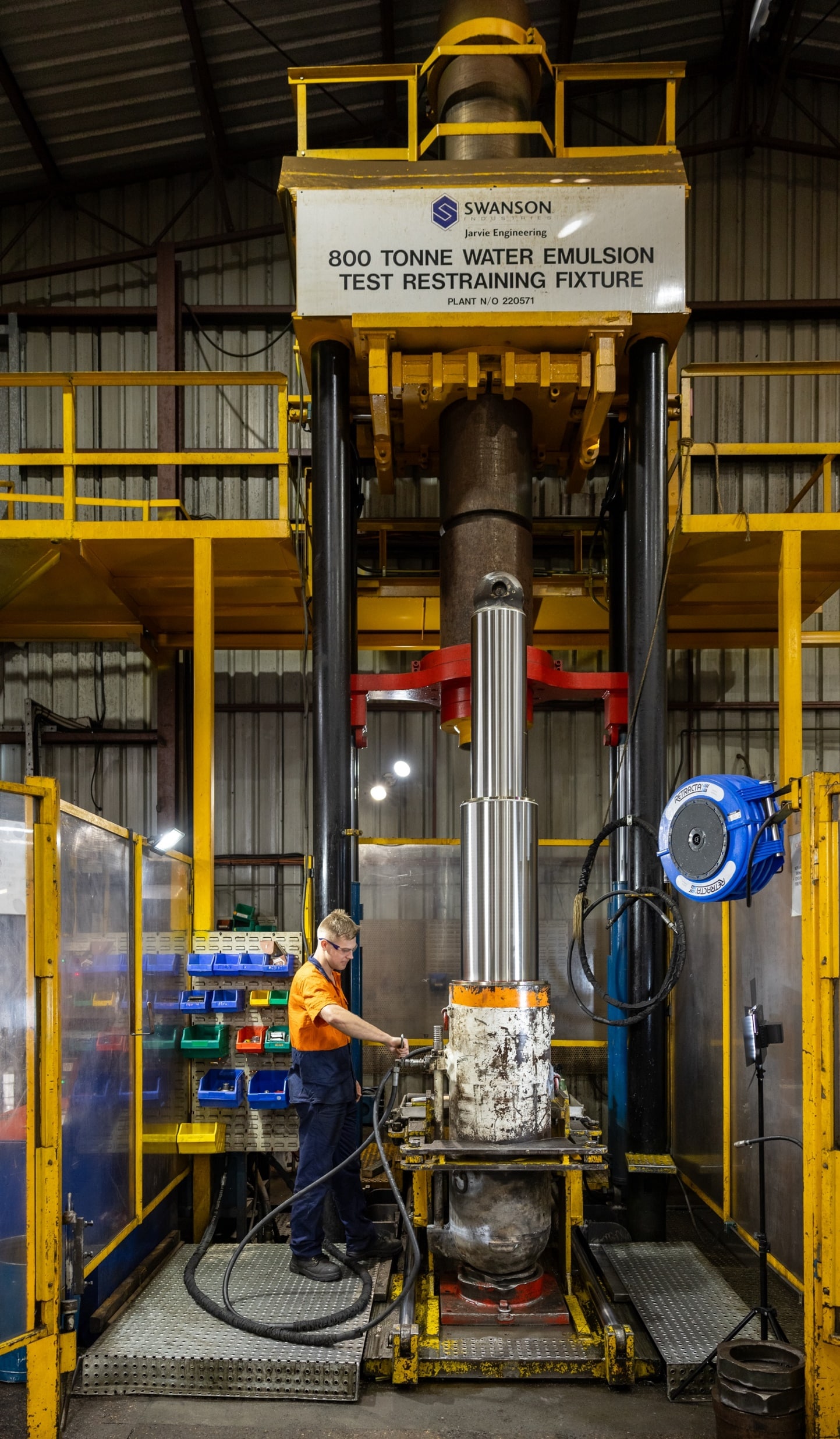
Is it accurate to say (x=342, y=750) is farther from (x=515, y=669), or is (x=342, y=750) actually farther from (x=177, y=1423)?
(x=177, y=1423)

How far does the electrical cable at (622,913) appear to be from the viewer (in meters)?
4.93

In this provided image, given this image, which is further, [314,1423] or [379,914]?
[379,914]

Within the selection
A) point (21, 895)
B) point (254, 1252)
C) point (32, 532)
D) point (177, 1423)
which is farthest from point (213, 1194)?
point (32, 532)

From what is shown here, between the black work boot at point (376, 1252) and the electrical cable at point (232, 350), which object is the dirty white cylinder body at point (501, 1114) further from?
the electrical cable at point (232, 350)

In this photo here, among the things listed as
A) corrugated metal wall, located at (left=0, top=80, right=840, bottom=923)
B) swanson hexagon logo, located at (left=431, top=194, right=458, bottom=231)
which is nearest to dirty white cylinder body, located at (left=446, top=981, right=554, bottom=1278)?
swanson hexagon logo, located at (left=431, top=194, right=458, bottom=231)

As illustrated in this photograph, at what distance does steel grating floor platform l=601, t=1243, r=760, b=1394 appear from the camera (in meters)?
4.36

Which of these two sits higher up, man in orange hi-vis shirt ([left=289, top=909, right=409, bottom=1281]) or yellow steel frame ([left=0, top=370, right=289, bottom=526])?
yellow steel frame ([left=0, top=370, right=289, bottom=526])

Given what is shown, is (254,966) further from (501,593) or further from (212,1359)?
(501,593)

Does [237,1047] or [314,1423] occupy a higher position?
[237,1047]

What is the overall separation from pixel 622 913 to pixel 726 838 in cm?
167

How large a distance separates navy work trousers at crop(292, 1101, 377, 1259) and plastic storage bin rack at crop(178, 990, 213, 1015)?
107 centimetres

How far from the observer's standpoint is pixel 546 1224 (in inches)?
189

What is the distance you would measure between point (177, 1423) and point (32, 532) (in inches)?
208

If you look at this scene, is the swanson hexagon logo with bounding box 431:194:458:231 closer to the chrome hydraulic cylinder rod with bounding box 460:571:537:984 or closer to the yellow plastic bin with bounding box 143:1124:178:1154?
the chrome hydraulic cylinder rod with bounding box 460:571:537:984
